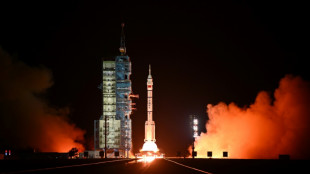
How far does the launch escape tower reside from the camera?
11075 centimetres

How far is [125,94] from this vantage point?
112500 millimetres

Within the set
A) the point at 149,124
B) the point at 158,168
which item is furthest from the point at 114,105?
the point at 158,168

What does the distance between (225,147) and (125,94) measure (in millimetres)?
28279

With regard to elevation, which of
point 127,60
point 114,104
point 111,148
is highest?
point 127,60

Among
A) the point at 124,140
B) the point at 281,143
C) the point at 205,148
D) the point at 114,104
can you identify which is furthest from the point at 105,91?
the point at 281,143

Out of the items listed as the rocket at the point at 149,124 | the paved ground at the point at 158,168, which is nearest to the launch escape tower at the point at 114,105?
the rocket at the point at 149,124

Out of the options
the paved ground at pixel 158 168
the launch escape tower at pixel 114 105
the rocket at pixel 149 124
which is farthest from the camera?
the rocket at pixel 149 124

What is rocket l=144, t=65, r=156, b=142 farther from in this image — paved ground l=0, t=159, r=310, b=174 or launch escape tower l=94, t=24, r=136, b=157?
paved ground l=0, t=159, r=310, b=174

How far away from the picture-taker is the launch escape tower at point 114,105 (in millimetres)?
110750

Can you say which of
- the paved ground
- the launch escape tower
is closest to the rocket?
the launch escape tower

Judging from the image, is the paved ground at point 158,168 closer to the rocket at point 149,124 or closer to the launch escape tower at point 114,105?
the launch escape tower at point 114,105

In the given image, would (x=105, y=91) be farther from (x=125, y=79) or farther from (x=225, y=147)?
(x=225, y=147)

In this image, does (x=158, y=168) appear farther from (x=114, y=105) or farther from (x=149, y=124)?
(x=149, y=124)

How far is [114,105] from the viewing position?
111312 mm
